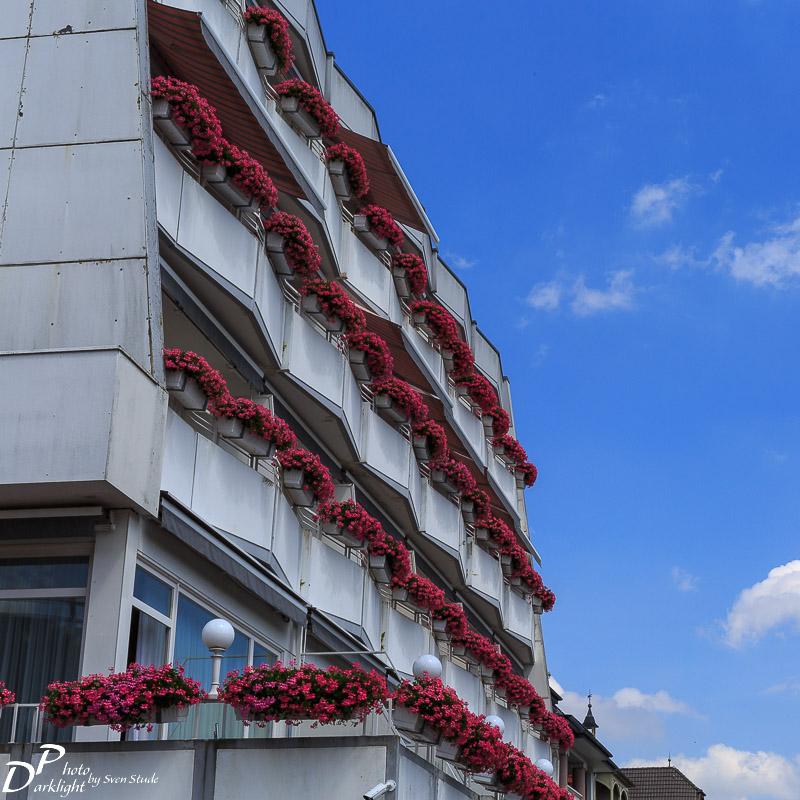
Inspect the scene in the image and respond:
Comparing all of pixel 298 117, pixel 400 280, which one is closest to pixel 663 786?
pixel 400 280

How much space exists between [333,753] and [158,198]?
672 centimetres

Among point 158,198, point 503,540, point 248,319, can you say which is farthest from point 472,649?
point 158,198

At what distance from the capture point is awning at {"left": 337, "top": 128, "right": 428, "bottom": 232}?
26.6 meters

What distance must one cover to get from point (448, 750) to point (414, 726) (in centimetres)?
80

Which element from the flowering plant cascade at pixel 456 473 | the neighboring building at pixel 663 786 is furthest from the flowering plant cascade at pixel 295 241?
the neighboring building at pixel 663 786

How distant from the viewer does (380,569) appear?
22031 millimetres

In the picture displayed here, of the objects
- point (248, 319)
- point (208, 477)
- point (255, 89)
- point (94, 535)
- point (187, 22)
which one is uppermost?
point (255, 89)

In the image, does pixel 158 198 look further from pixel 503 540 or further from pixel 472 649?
pixel 503 540

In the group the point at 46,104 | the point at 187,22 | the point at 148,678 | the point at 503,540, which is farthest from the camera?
the point at 503,540

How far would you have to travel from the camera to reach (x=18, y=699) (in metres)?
14.1

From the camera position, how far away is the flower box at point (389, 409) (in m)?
24.2

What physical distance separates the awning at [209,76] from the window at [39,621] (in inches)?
273

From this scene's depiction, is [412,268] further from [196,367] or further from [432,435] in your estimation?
[196,367]

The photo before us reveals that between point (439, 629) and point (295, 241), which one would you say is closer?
point (295, 241)
